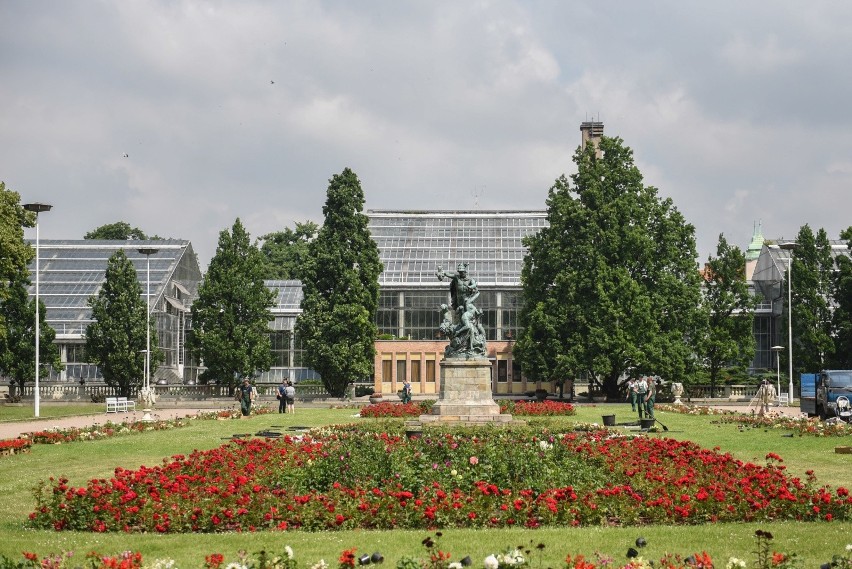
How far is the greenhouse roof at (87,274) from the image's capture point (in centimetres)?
7931

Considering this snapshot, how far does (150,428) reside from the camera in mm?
37906

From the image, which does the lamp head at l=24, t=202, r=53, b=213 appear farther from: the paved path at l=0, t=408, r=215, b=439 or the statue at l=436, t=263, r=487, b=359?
the statue at l=436, t=263, r=487, b=359

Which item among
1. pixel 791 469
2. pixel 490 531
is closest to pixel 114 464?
pixel 490 531

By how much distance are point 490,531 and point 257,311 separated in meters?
55.1

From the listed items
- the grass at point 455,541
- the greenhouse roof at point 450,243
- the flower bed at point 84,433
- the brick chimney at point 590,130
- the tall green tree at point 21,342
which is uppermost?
the brick chimney at point 590,130

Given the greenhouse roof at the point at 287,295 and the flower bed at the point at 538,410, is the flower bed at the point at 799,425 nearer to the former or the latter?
the flower bed at the point at 538,410

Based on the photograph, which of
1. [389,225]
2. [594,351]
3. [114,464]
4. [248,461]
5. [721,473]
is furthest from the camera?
[389,225]

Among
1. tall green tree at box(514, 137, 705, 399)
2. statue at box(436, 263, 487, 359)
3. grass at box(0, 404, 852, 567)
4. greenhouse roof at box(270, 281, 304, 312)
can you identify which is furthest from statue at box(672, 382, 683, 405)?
grass at box(0, 404, 852, 567)

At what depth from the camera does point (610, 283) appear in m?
60.7

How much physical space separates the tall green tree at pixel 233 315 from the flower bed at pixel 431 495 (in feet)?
157

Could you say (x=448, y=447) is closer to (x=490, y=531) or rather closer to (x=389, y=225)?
(x=490, y=531)

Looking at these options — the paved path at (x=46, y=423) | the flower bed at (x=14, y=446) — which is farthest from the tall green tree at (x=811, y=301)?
the flower bed at (x=14, y=446)

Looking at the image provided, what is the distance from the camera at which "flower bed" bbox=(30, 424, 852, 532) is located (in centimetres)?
1527

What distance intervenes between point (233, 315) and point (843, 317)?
3875 centimetres
